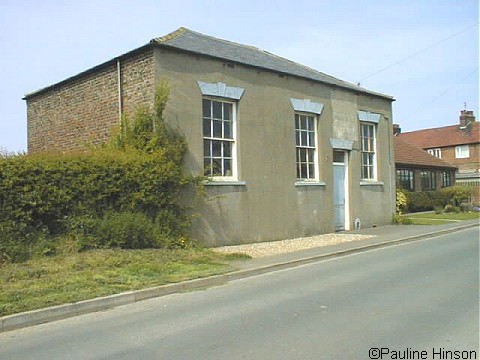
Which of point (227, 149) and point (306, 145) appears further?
point (306, 145)

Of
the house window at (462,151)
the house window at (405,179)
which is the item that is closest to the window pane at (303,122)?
the house window at (405,179)

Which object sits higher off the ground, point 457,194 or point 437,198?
point 457,194

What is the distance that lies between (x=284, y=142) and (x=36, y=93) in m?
8.88

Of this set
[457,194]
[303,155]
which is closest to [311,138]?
[303,155]

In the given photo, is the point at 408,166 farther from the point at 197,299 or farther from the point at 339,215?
the point at 197,299

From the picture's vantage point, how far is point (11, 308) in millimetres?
6996

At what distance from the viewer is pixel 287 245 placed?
14.7 m

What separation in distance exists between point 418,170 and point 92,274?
96.1 ft

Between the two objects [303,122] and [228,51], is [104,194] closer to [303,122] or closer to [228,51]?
[228,51]

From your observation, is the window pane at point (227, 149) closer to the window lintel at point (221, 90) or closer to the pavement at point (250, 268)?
the window lintel at point (221, 90)

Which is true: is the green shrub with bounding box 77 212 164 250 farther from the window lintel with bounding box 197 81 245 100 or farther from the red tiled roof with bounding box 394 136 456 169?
the red tiled roof with bounding box 394 136 456 169

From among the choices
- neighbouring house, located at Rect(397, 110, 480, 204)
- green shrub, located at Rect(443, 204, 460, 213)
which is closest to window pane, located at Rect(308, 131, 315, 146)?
green shrub, located at Rect(443, 204, 460, 213)

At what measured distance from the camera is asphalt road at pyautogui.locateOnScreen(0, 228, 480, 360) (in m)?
5.32

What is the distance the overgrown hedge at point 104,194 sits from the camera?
33.5ft
